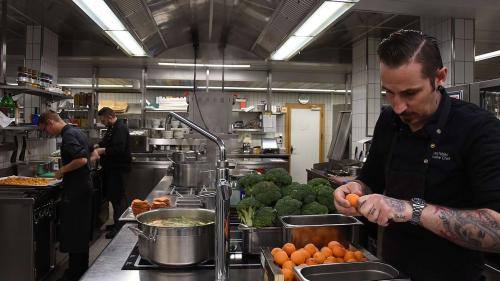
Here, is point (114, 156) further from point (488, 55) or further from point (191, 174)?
point (488, 55)

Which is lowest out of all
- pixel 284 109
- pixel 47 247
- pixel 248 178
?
pixel 47 247

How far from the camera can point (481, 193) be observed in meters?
1.10

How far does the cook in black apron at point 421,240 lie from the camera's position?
4.17 feet

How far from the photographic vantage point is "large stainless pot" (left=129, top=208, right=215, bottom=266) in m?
1.40

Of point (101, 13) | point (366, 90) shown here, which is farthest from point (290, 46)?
point (101, 13)

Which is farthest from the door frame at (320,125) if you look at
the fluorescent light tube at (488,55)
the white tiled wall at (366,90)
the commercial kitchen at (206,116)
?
the fluorescent light tube at (488,55)

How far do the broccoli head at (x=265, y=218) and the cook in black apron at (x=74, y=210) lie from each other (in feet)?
8.71

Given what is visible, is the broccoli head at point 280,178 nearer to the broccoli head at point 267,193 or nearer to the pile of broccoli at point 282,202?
the pile of broccoli at point 282,202

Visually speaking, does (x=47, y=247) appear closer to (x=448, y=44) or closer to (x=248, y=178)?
(x=248, y=178)

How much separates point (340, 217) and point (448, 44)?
358 centimetres

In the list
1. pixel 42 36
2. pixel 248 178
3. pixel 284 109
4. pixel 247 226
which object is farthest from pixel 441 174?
pixel 284 109

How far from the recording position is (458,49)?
4.37 metres

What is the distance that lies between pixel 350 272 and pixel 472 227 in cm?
35

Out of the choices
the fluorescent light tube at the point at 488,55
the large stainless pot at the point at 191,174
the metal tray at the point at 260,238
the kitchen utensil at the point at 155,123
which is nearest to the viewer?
the metal tray at the point at 260,238
